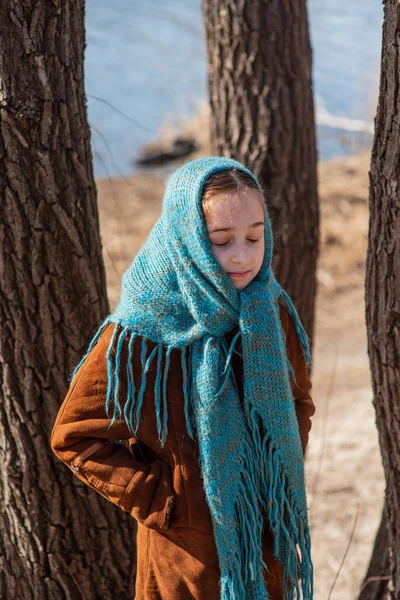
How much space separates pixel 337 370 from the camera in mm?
6910

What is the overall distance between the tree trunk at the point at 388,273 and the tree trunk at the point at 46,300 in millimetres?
929

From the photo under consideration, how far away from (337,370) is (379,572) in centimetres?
410

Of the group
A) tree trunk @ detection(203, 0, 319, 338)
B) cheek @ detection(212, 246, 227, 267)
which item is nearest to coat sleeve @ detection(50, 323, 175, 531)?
cheek @ detection(212, 246, 227, 267)

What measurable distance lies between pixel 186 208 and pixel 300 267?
6.28ft

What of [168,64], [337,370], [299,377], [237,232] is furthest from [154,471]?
[168,64]

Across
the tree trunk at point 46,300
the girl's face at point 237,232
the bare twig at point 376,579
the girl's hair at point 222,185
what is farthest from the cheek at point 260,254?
the bare twig at point 376,579

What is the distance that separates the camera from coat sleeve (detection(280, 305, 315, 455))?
2.22 metres

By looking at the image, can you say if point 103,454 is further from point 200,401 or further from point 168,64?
point 168,64

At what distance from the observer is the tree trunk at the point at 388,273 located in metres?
2.21

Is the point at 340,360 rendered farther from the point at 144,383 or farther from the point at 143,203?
the point at 144,383

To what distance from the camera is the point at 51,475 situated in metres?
2.60

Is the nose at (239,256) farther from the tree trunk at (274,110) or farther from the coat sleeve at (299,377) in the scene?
the tree trunk at (274,110)

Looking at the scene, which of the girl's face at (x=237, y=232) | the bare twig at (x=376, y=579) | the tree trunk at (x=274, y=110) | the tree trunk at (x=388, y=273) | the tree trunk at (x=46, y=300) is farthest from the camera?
the tree trunk at (x=274, y=110)

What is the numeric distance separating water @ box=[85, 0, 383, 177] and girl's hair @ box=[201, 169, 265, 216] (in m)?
8.03
